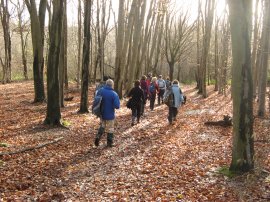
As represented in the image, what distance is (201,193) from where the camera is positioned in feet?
20.7

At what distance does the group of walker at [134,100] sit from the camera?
903cm

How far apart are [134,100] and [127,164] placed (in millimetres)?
4984

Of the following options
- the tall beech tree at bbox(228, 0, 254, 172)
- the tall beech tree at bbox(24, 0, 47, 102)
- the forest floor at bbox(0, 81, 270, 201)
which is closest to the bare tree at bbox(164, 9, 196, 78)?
the tall beech tree at bbox(24, 0, 47, 102)

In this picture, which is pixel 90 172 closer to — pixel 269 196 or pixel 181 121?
pixel 269 196

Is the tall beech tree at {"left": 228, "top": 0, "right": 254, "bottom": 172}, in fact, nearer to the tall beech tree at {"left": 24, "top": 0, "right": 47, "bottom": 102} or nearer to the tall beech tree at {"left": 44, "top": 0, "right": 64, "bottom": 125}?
the tall beech tree at {"left": 44, "top": 0, "right": 64, "bottom": 125}

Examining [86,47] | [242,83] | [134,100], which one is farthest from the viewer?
[86,47]

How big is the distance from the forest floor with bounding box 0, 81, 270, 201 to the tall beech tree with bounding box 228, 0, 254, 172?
396 mm

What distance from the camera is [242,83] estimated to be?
6.64m

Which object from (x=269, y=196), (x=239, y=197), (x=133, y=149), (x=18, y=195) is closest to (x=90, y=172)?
(x=18, y=195)

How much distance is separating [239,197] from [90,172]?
9.99ft

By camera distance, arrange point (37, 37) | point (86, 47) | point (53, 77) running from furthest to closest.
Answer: point (37, 37)
point (86, 47)
point (53, 77)

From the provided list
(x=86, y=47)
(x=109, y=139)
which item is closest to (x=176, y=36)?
(x=86, y=47)

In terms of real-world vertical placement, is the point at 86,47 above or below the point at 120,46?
below

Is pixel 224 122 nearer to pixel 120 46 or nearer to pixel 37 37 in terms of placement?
pixel 120 46
